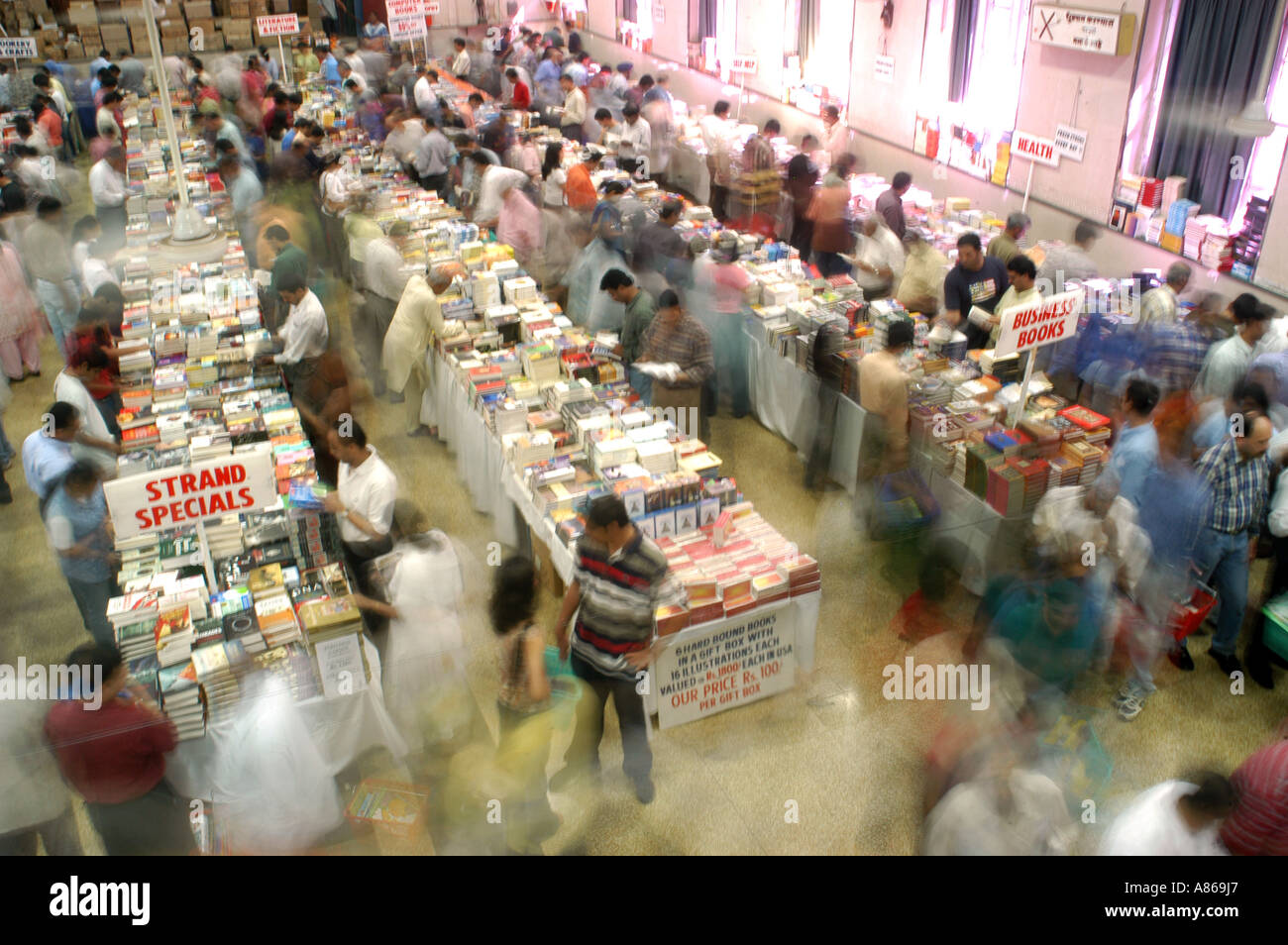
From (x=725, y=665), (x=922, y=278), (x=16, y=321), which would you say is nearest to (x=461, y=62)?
(x=16, y=321)

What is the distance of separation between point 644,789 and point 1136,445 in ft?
10.6

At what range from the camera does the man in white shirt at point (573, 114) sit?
590 inches

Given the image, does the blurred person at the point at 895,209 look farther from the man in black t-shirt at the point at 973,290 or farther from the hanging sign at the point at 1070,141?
the man in black t-shirt at the point at 973,290

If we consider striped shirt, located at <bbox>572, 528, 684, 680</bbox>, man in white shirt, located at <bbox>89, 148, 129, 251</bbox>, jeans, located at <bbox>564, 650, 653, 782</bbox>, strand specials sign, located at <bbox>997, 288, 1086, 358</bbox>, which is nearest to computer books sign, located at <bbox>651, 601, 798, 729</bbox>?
jeans, located at <bbox>564, 650, 653, 782</bbox>

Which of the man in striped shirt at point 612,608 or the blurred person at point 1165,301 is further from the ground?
the blurred person at point 1165,301

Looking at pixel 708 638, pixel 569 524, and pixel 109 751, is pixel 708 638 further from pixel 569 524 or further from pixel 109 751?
pixel 109 751

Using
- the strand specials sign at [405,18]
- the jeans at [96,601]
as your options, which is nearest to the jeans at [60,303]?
the jeans at [96,601]

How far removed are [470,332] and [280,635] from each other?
3829mm

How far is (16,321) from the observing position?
9.39 metres

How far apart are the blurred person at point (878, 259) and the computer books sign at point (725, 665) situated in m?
→ 4.19

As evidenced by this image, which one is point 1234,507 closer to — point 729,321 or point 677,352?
point 677,352

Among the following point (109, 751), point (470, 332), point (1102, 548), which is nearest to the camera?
point (109, 751)
